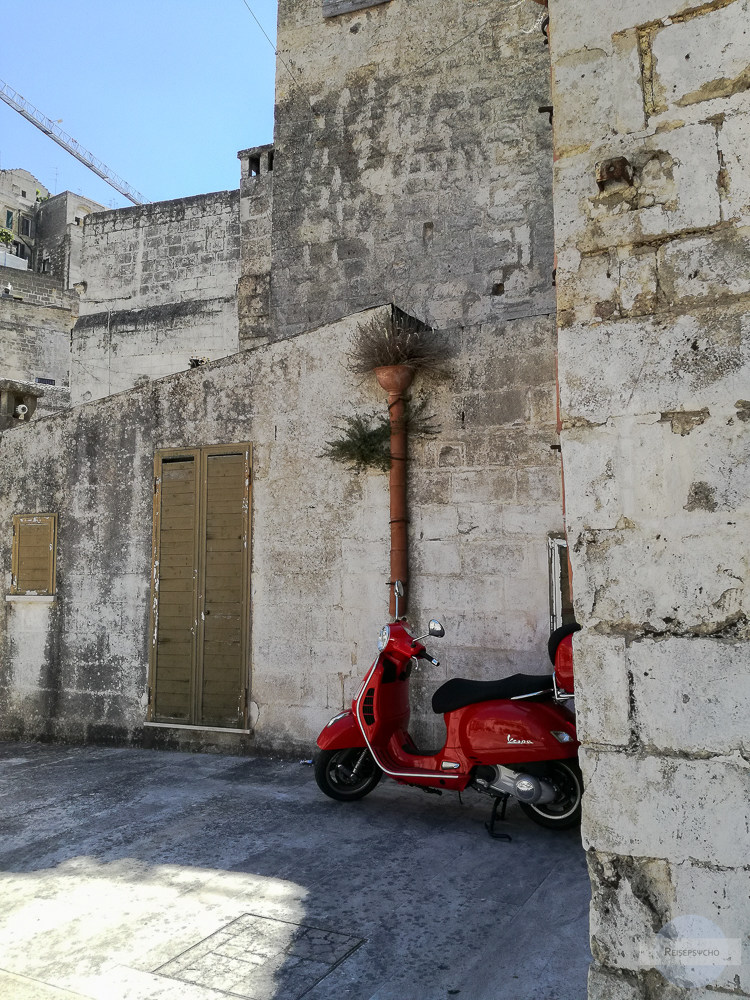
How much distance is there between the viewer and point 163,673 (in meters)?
6.68

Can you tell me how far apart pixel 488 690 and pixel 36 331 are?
23228 millimetres

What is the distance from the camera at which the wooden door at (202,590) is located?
6441mm

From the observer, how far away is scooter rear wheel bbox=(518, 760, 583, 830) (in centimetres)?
427

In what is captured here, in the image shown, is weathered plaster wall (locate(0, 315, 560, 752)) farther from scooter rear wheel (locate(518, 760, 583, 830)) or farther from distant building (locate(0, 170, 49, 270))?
distant building (locate(0, 170, 49, 270))

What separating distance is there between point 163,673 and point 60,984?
3937 mm

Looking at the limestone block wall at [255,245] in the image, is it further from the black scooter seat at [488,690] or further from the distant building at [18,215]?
the distant building at [18,215]

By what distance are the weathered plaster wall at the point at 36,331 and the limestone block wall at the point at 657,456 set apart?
22701mm

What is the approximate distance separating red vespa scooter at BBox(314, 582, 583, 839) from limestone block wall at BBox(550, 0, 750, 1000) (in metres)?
2.07

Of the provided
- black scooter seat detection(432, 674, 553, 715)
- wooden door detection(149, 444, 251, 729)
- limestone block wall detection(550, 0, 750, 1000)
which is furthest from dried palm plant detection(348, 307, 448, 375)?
limestone block wall detection(550, 0, 750, 1000)

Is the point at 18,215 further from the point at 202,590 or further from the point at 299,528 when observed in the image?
the point at 299,528

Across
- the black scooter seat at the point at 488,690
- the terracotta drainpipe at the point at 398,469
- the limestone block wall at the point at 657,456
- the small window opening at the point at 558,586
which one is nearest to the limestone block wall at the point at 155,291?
the terracotta drainpipe at the point at 398,469

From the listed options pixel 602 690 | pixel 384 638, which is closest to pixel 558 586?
pixel 384 638

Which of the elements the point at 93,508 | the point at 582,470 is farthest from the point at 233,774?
the point at 582,470

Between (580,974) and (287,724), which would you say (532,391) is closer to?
(287,724)
